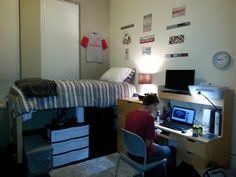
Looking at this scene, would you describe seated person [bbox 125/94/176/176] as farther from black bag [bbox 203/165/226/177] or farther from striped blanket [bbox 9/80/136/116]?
striped blanket [bbox 9/80/136/116]

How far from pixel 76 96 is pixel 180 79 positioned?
1.42 meters

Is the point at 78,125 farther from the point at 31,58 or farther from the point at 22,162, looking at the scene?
the point at 31,58

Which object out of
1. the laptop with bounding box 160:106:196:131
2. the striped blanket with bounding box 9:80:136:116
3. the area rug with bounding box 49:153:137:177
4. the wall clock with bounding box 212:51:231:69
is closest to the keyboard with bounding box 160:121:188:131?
the laptop with bounding box 160:106:196:131

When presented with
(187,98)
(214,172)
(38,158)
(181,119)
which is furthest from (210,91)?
(38,158)

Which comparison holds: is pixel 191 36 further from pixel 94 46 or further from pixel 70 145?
pixel 70 145

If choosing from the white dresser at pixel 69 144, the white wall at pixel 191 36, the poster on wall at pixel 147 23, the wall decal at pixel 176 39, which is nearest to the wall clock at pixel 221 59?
the white wall at pixel 191 36

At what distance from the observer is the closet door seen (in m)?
3.46

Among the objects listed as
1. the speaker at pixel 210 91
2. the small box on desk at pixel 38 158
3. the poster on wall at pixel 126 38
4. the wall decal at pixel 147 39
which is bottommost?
the small box on desk at pixel 38 158

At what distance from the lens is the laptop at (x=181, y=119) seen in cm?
242

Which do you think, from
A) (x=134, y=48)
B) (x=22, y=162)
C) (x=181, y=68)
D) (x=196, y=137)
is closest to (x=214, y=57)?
(x=181, y=68)

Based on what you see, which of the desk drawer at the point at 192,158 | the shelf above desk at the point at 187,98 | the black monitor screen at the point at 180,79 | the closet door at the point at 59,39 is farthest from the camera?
the closet door at the point at 59,39

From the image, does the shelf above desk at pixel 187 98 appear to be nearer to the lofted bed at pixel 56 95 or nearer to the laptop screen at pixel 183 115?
the laptop screen at pixel 183 115

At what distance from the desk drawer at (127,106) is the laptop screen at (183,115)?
466 millimetres

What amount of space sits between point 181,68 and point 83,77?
1946 mm
